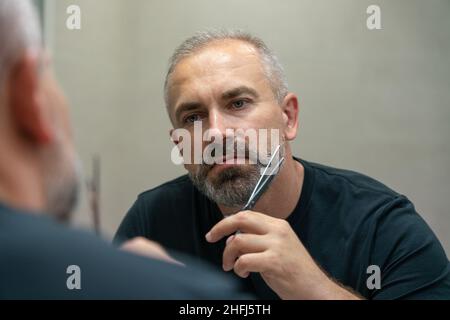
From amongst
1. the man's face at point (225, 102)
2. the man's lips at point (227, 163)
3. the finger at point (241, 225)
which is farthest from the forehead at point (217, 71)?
the finger at point (241, 225)

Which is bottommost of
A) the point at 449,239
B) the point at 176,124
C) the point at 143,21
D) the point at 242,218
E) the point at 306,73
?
the point at 449,239

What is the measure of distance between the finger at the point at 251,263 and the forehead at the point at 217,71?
292 millimetres

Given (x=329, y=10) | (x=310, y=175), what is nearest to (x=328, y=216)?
(x=310, y=175)

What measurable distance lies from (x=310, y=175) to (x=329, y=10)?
15.4 inches

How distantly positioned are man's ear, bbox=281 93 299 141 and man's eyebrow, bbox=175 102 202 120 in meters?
0.16

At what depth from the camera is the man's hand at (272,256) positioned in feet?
1.69

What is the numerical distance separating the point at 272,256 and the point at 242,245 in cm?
4

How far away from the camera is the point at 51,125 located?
267 mm

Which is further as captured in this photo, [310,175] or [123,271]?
[310,175]

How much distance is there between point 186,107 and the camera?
73cm

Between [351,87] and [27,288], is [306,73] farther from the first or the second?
[27,288]

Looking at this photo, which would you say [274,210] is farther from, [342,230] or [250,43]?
[250,43]

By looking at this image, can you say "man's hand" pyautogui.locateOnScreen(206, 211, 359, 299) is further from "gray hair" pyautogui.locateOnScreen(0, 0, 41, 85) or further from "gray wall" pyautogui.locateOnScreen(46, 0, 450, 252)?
"gray wall" pyautogui.locateOnScreen(46, 0, 450, 252)

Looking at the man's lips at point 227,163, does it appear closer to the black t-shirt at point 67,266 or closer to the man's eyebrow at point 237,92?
the man's eyebrow at point 237,92
